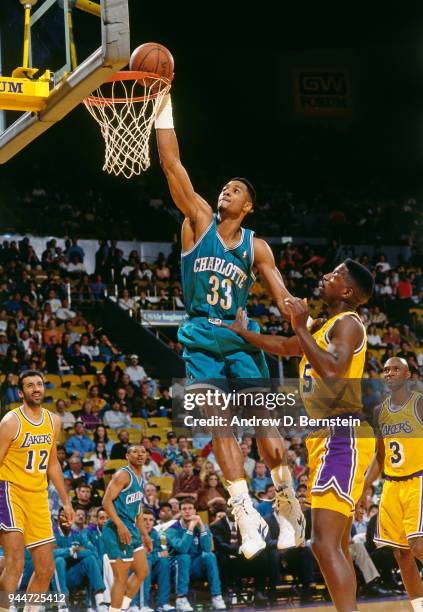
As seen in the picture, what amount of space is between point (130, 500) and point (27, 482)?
2103 millimetres

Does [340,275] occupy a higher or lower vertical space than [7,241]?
lower

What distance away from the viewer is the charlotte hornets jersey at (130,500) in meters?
9.41

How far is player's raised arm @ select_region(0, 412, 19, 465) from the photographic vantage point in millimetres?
7414

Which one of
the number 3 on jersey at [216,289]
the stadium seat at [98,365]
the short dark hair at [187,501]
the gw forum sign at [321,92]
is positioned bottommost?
the short dark hair at [187,501]

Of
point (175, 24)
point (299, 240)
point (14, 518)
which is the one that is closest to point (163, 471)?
point (14, 518)

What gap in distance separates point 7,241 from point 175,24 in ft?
25.3

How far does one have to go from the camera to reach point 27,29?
251 inches

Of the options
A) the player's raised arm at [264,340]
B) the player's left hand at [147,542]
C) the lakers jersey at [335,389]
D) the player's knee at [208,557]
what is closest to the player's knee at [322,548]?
the lakers jersey at [335,389]

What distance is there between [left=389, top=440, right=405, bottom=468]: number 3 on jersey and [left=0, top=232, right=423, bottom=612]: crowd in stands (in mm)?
1027

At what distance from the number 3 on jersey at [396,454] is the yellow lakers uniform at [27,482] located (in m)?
2.85

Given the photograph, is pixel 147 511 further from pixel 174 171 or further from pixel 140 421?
pixel 174 171

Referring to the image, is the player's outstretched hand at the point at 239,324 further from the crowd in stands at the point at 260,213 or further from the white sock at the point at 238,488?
the crowd in stands at the point at 260,213

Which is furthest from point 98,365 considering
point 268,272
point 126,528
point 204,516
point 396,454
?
point 268,272

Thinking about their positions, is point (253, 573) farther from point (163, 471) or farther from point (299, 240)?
point (299, 240)
